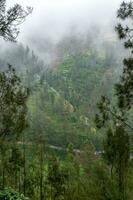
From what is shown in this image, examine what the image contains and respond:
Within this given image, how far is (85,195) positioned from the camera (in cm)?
5534

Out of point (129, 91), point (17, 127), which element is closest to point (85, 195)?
point (17, 127)

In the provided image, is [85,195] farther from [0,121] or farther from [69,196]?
[0,121]

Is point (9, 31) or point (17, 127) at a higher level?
point (9, 31)

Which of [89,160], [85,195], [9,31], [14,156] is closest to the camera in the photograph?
[9,31]

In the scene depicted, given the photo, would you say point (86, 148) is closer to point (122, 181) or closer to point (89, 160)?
point (89, 160)

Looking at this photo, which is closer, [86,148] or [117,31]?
[117,31]

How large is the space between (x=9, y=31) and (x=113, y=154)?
2997cm

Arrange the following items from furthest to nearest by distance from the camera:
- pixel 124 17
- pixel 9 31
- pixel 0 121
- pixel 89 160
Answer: pixel 89 160 < pixel 0 121 < pixel 124 17 < pixel 9 31

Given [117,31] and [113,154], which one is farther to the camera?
[113,154]

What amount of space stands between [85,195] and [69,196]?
1466cm

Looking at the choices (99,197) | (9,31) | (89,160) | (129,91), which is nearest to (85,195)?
(99,197)

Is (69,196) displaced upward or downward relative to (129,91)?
downward

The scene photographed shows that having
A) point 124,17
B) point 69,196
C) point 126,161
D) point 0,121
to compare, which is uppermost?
point 124,17

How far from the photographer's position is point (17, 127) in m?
36.0
